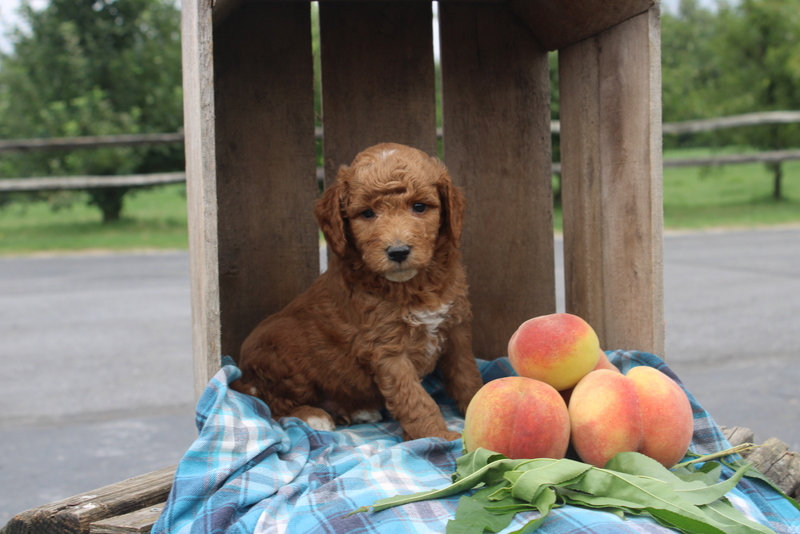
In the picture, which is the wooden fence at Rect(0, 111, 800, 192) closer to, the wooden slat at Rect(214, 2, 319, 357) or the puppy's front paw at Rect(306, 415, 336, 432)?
the wooden slat at Rect(214, 2, 319, 357)

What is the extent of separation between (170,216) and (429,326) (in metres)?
14.8

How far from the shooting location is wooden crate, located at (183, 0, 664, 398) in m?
2.93

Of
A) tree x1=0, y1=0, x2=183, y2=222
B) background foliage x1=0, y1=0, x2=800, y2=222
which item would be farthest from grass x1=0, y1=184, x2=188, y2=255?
tree x1=0, y1=0, x2=183, y2=222

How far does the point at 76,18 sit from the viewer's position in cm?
1602

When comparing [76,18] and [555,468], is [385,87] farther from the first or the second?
[76,18]

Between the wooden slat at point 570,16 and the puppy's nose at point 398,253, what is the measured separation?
1152 millimetres

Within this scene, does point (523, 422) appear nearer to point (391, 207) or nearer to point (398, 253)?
point (398, 253)

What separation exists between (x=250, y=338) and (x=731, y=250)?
9.35 metres

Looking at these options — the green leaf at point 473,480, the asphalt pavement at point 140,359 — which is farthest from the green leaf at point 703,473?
the asphalt pavement at point 140,359

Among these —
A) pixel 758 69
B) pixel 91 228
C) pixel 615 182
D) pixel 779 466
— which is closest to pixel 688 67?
pixel 758 69

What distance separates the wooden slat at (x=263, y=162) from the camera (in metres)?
3.15

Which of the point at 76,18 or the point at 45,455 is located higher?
the point at 76,18

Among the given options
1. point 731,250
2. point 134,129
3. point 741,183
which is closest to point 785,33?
point 741,183

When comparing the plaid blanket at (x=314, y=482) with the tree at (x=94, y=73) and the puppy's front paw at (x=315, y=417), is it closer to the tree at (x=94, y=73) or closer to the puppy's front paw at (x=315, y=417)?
the puppy's front paw at (x=315, y=417)
